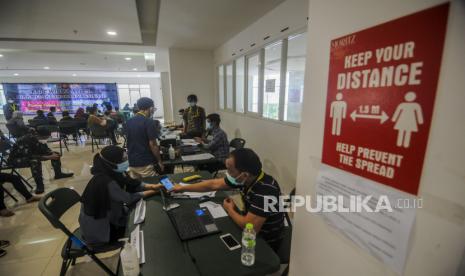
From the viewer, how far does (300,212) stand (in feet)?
3.55

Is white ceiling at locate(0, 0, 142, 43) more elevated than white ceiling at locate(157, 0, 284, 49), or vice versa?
white ceiling at locate(157, 0, 284, 49)

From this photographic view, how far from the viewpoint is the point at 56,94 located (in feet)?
42.4

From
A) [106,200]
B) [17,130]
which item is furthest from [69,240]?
[17,130]

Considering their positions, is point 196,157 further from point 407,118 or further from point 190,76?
point 190,76

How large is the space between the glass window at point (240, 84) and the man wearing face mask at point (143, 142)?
2462 millimetres

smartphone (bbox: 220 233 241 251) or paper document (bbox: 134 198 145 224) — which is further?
paper document (bbox: 134 198 145 224)

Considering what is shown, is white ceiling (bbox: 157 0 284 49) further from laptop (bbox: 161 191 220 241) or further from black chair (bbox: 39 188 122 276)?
laptop (bbox: 161 191 220 241)

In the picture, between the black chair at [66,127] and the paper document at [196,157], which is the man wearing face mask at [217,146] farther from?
the black chair at [66,127]

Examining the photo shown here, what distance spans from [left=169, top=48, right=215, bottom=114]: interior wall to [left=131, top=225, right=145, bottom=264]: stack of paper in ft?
17.2

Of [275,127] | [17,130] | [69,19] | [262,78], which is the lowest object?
[17,130]

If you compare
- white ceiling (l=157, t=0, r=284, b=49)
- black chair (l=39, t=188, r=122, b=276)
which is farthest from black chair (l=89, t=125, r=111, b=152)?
black chair (l=39, t=188, r=122, b=276)

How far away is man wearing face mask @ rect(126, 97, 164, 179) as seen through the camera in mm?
2584

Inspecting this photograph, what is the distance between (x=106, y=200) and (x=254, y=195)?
111 centimetres

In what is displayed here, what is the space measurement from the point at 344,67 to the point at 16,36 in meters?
6.82
